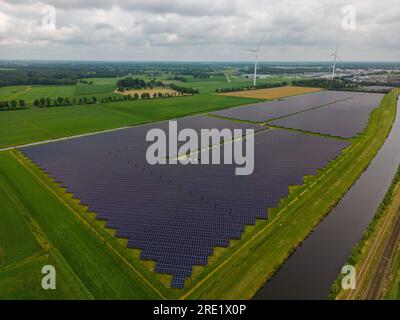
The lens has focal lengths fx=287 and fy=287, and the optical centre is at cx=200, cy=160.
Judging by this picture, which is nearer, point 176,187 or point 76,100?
point 176,187

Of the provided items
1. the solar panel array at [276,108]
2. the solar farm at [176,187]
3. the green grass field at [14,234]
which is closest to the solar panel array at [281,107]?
the solar panel array at [276,108]

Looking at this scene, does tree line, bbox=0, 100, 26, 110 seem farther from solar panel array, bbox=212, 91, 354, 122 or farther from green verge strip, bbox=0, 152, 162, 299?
green verge strip, bbox=0, 152, 162, 299

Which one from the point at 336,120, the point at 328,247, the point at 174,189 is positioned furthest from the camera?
the point at 336,120

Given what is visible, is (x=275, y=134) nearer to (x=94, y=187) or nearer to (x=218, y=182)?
(x=218, y=182)

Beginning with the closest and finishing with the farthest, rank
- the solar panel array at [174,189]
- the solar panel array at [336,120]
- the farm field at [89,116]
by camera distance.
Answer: the solar panel array at [174,189] < the farm field at [89,116] < the solar panel array at [336,120]
